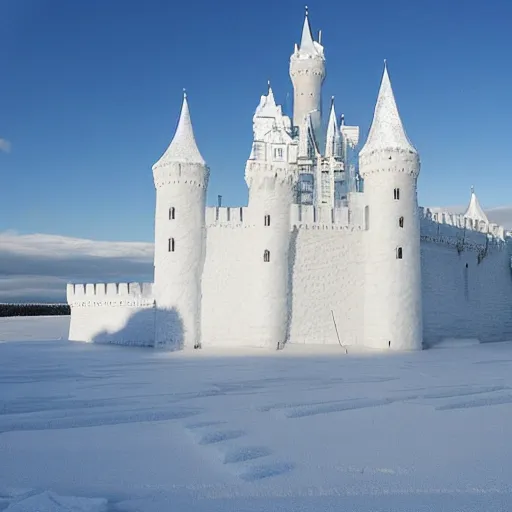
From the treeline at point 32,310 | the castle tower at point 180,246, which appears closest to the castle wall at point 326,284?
the castle tower at point 180,246

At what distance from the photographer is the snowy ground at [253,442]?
16.4 feet

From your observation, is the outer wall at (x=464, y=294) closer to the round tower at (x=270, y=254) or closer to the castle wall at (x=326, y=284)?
the castle wall at (x=326, y=284)

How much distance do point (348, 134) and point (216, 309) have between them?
1364cm

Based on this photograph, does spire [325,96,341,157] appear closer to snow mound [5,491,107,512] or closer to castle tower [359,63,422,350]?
castle tower [359,63,422,350]

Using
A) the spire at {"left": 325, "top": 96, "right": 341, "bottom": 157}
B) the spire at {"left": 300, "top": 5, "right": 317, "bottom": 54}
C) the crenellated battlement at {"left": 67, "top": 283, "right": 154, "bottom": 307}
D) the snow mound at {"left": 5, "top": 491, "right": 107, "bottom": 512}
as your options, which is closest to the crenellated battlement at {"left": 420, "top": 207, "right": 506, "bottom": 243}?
the spire at {"left": 325, "top": 96, "right": 341, "bottom": 157}

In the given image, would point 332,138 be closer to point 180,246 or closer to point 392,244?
point 392,244

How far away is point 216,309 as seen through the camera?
22578 millimetres

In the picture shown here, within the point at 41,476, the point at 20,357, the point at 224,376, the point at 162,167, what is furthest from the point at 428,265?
the point at 41,476

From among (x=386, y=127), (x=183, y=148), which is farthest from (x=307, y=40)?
(x=183, y=148)

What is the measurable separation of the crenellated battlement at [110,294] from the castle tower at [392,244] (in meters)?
9.45

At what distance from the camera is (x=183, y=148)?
75.6 ft

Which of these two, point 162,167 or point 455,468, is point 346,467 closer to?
point 455,468

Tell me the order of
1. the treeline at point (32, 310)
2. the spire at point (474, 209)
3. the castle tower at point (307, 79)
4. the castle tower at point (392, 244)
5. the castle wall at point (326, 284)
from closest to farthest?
1. the castle tower at point (392, 244)
2. the castle wall at point (326, 284)
3. the castle tower at point (307, 79)
4. the spire at point (474, 209)
5. the treeline at point (32, 310)

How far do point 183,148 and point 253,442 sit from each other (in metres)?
17.8
